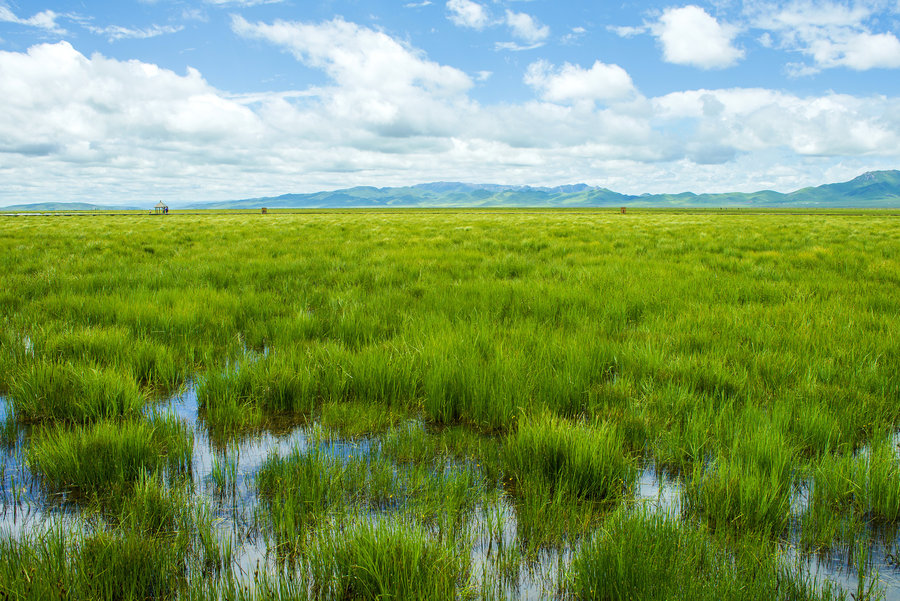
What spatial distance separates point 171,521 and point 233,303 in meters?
4.48

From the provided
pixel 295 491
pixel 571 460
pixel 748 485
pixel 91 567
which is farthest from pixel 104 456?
pixel 748 485

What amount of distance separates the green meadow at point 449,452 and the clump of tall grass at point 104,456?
0.01 m

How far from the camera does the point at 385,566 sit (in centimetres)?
162

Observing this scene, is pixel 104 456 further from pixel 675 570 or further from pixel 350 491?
pixel 675 570

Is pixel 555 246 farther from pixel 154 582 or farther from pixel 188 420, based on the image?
pixel 154 582

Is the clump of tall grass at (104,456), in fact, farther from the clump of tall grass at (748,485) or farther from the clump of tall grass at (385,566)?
the clump of tall grass at (748,485)

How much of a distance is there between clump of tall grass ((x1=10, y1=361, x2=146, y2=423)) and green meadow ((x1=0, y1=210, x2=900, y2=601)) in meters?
0.02

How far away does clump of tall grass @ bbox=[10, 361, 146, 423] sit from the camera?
296 cm

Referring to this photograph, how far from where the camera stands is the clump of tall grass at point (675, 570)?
5.15 ft

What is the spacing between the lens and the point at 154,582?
1.64 metres

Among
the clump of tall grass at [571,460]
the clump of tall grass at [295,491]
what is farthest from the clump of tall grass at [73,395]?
the clump of tall grass at [571,460]

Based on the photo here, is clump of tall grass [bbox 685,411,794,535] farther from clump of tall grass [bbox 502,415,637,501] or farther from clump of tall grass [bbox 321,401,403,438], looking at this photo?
clump of tall grass [bbox 321,401,403,438]

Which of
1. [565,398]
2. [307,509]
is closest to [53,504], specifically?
[307,509]

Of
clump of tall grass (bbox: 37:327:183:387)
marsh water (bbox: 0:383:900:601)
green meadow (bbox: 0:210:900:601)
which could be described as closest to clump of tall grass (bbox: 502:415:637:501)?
green meadow (bbox: 0:210:900:601)
